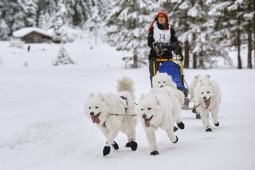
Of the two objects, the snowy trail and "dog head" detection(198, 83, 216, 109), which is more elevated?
"dog head" detection(198, 83, 216, 109)

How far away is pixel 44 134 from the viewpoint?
7.39 m

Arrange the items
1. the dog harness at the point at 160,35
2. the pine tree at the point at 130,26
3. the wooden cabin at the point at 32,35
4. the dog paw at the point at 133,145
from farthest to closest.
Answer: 1. the wooden cabin at the point at 32,35
2. the pine tree at the point at 130,26
3. the dog harness at the point at 160,35
4. the dog paw at the point at 133,145

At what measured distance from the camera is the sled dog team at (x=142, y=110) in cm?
567

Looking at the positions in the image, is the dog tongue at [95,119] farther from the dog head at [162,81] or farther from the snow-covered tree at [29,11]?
the snow-covered tree at [29,11]

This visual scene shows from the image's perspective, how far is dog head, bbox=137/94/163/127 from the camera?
18.4 ft

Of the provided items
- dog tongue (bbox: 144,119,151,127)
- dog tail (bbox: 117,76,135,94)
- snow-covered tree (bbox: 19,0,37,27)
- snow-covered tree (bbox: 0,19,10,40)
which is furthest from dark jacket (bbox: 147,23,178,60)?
snow-covered tree (bbox: 19,0,37,27)

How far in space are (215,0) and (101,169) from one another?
72.6 feet

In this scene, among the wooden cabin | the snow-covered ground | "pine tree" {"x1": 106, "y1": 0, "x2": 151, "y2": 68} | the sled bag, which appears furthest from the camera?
the wooden cabin

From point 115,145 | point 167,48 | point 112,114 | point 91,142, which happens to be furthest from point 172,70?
point 112,114

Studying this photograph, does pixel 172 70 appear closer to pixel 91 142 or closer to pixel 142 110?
pixel 91 142

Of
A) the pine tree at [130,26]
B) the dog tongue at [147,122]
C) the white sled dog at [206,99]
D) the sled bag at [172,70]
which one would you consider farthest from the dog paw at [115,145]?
the pine tree at [130,26]

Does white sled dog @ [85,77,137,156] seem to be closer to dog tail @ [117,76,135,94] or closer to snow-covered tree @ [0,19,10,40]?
dog tail @ [117,76,135,94]

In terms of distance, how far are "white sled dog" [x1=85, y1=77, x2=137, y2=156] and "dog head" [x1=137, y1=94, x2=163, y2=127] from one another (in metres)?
0.57

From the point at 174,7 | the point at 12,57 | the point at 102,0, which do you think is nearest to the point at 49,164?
the point at 174,7
